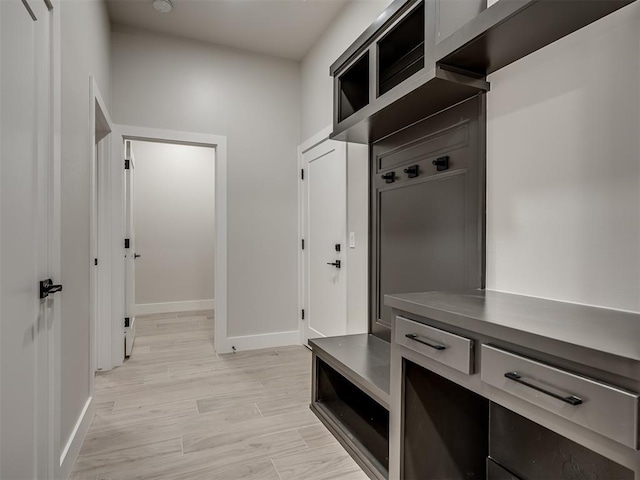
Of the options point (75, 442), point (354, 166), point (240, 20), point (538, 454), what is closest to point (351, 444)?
point (538, 454)

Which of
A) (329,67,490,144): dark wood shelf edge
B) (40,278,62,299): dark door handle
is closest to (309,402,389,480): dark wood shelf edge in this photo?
(40,278,62,299): dark door handle

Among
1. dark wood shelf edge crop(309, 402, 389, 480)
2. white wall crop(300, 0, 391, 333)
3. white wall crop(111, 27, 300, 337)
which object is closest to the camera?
dark wood shelf edge crop(309, 402, 389, 480)

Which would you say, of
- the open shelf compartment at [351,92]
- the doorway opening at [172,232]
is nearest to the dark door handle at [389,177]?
the open shelf compartment at [351,92]

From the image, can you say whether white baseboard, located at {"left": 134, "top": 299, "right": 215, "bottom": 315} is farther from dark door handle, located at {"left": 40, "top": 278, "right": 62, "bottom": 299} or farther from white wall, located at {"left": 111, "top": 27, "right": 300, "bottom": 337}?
dark door handle, located at {"left": 40, "top": 278, "right": 62, "bottom": 299}

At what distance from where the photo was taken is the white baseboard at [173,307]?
17.6 ft

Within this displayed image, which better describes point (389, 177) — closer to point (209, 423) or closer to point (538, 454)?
point (538, 454)

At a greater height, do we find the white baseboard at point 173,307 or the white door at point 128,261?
the white door at point 128,261

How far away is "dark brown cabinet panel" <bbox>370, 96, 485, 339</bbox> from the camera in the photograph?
175 cm

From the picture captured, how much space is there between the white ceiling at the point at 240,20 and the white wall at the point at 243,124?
14 centimetres

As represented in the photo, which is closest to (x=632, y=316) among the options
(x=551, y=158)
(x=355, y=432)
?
(x=551, y=158)

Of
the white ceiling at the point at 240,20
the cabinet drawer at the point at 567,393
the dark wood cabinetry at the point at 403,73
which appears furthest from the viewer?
the white ceiling at the point at 240,20

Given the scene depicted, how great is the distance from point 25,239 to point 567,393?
5.64 ft

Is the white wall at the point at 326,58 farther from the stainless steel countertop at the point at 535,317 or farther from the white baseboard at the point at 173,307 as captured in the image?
the white baseboard at the point at 173,307

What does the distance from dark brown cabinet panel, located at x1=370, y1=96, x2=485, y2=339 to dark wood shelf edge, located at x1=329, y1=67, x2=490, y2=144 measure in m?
0.06
